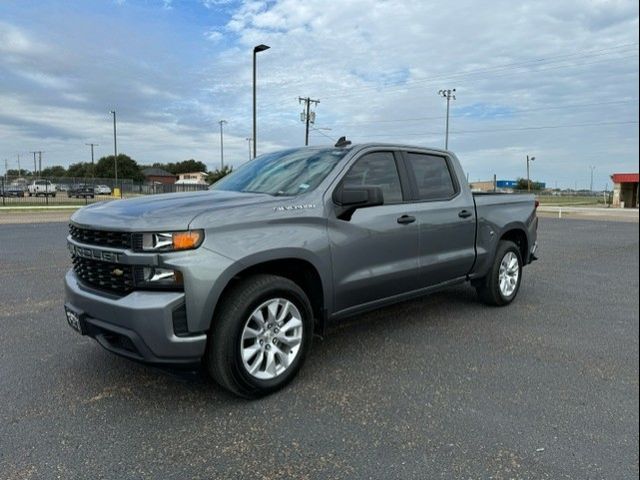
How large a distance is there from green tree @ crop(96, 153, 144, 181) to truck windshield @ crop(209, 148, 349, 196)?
104 metres

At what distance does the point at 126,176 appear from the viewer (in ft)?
340

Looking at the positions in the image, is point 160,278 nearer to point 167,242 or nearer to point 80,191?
point 167,242

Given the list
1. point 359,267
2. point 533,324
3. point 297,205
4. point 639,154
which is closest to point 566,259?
point 533,324

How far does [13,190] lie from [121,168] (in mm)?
66694

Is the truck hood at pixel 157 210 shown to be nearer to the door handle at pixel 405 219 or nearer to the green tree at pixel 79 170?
the door handle at pixel 405 219

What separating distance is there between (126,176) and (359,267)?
108m

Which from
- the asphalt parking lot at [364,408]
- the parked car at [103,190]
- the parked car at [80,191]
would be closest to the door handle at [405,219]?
the asphalt parking lot at [364,408]

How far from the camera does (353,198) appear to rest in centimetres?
386

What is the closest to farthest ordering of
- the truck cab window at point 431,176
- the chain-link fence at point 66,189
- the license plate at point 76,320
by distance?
the license plate at point 76,320
the truck cab window at point 431,176
the chain-link fence at point 66,189

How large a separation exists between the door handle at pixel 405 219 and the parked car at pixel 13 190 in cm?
3766

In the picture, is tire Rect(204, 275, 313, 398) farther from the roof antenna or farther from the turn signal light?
the roof antenna

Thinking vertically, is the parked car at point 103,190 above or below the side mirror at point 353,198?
above

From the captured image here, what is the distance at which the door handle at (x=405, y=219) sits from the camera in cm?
445

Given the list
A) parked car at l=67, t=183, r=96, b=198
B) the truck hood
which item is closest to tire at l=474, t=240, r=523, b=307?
the truck hood
